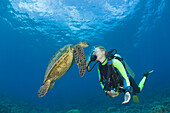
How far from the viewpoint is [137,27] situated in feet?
79.4

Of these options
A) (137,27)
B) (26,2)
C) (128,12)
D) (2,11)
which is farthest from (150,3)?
(2,11)

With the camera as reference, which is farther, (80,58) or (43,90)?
(43,90)

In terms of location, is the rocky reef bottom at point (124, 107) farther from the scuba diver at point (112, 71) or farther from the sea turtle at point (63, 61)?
→ the sea turtle at point (63, 61)

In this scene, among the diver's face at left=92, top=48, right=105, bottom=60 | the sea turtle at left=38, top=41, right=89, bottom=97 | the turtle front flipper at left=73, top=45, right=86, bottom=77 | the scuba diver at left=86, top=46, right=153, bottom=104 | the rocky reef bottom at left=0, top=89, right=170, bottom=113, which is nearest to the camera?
the turtle front flipper at left=73, top=45, right=86, bottom=77

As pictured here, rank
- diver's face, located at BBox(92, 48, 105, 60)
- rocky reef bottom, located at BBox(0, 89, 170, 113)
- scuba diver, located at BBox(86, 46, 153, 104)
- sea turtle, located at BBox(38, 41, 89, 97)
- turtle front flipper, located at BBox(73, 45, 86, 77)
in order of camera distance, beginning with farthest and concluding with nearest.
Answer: rocky reef bottom, located at BBox(0, 89, 170, 113) < diver's face, located at BBox(92, 48, 105, 60) < scuba diver, located at BBox(86, 46, 153, 104) < sea turtle, located at BBox(38, 41, 89, 97) < turtle front flipper, located at BBox(73, 45, 86, 77)

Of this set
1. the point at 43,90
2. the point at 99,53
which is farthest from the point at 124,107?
the point at 43,90

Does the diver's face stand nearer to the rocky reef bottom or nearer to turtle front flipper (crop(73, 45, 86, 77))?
turtle front flipper (crop(73, 45, 86, 77))

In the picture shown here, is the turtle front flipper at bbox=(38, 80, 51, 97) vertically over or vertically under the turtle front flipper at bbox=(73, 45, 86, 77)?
under

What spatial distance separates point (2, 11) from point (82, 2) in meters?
13.8

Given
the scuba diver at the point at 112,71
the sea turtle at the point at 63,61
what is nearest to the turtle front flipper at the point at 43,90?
the sea turtle at the point at 63,61

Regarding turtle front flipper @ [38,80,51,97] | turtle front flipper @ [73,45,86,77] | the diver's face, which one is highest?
the diver's face

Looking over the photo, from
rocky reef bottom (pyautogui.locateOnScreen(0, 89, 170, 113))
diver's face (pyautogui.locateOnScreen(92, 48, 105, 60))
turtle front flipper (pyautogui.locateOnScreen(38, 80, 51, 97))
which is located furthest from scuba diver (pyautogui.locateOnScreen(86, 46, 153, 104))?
rocky reef bottom (pyautogui.locateOnScreen(0, 89, 170, 113))

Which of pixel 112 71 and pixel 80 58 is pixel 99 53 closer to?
pixel 112 71

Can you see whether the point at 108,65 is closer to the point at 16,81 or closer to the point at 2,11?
the point at 2,11
